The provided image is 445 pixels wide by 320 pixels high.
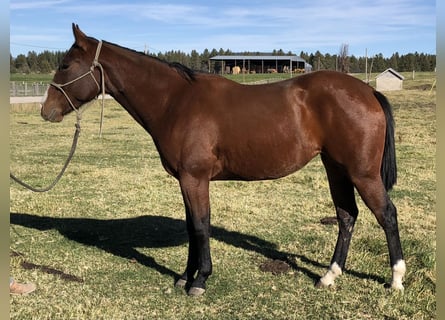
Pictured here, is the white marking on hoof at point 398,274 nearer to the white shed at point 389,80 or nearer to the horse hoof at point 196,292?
the horse hoof at point 196,292

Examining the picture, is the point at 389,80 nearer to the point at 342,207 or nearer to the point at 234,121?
the point at 342,207

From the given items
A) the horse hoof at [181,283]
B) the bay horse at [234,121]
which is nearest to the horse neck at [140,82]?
the bay horse at [234,121]

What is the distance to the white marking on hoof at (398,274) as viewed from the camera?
418 cm

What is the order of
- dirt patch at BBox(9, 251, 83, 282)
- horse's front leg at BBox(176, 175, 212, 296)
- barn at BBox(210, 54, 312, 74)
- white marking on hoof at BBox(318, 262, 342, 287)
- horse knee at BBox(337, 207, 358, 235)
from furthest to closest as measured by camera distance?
barn at BBox(210, 54, 312, 74), horse knee at BBox(337, 207, 358, 235), dirt patch at BBox(9, 251, 83, 282), white marking on hoof at BBox(318, 262, 342, 287), horse's front leg at BBox(176, 175, 212, 296)

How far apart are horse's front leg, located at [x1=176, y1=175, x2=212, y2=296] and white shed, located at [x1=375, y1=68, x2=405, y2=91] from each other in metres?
49.0

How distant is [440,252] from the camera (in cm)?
162

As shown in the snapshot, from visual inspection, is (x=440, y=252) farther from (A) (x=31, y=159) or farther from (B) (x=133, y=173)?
(A) (x=31, y=159)

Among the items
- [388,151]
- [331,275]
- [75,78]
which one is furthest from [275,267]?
[75,78]

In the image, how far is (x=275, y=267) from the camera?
486 centimetres

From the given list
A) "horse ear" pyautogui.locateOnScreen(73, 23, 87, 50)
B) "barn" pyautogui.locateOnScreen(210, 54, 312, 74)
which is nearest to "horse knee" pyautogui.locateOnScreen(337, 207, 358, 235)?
"horse ear" pyautogui.locateOnScreen(73, 23, 87, 50)

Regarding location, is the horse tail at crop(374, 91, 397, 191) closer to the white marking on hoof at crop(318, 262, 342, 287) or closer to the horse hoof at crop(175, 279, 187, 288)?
the white marking on hoof at crop(318, 262, 342, 287)

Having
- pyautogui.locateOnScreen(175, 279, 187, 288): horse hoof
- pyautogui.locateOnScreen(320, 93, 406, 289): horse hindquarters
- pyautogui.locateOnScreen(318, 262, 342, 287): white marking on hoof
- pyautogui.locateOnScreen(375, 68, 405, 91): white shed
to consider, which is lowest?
pyautogui.locateOnScreen(175, 279, 187, 288): horse hoof

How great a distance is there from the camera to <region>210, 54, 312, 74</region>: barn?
86.2 m

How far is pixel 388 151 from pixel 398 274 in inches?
47.9
